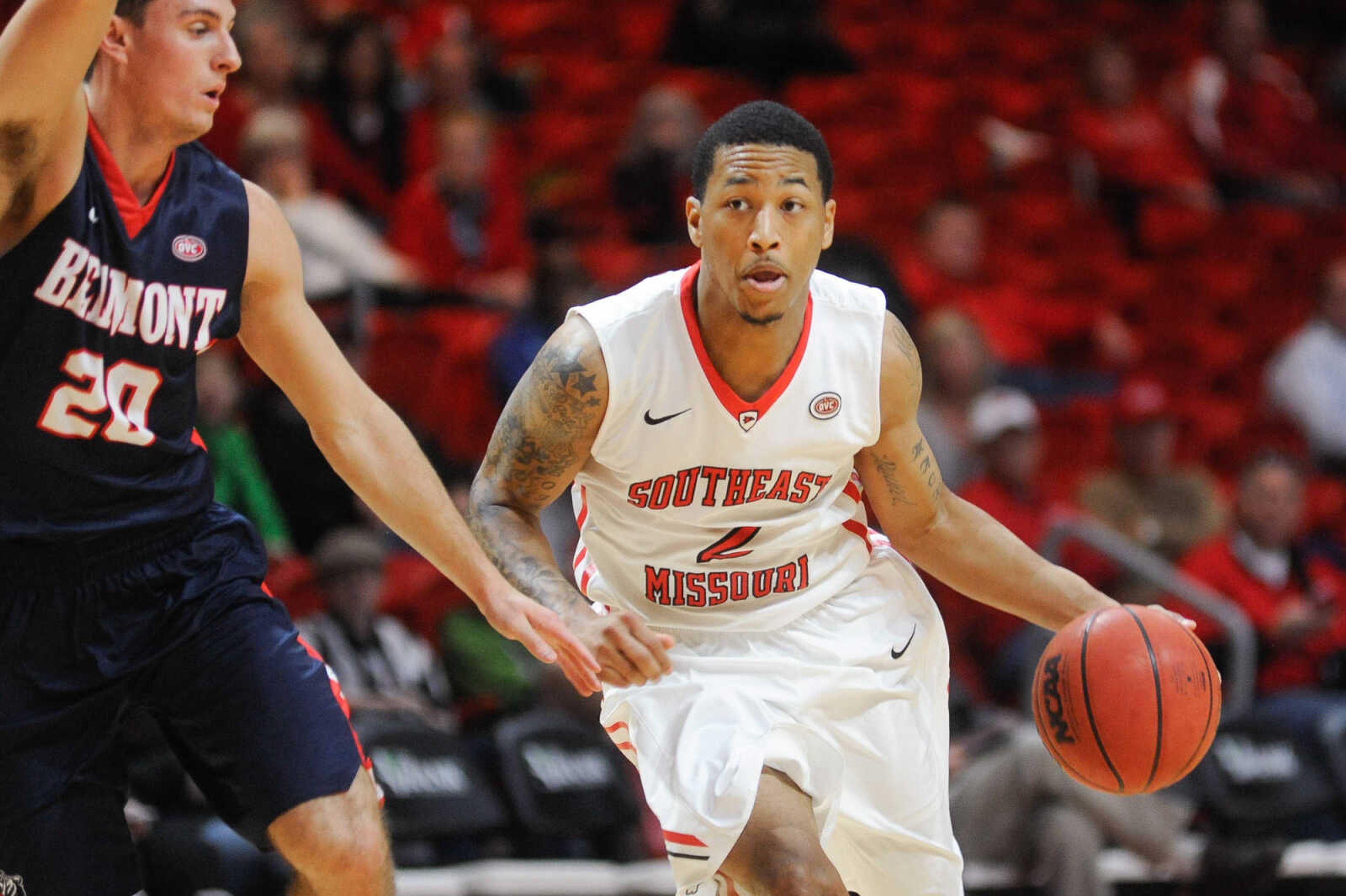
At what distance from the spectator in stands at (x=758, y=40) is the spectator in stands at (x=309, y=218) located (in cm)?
282

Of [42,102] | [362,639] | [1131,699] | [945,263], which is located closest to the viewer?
[42,102]

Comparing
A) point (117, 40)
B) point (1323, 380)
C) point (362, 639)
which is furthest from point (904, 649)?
point (1323, 380)

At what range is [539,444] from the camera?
3.84 metres

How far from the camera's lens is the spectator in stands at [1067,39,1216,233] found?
10062 millimetres

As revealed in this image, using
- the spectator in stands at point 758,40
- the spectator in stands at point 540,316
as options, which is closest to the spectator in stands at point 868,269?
the spectator in stands at point 540,316

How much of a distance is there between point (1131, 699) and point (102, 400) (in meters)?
2.35

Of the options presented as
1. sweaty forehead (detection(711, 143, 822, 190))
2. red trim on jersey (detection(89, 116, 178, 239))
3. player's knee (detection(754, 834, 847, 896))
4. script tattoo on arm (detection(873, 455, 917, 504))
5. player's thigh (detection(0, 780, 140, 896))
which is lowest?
Answer: player's thigh (detection(0, 780, 140, 896))

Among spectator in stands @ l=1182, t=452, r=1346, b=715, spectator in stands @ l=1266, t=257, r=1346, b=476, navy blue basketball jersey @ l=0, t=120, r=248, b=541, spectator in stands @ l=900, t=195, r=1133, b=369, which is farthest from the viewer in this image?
spectator in stands @ l=1266, t=257, r=1346, b=476

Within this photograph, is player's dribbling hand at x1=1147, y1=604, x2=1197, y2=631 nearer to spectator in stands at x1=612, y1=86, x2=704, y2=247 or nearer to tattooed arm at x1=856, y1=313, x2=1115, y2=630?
tattooed arm at x1=856, y1=313, x2=1115, y2=630

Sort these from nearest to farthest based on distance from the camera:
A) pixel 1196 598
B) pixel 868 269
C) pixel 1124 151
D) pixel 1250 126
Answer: pixel 1196 598, pixel 868 269, pixel 1124 151, pixel 1250 126

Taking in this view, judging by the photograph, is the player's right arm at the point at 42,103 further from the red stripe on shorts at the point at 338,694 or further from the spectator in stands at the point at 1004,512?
the spectator in stands at the point at 1004,512

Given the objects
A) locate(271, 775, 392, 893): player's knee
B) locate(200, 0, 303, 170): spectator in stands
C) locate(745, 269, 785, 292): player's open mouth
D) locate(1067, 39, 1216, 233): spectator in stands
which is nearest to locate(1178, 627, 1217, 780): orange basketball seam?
locate(745, 269, 785, 292): player's open mouth

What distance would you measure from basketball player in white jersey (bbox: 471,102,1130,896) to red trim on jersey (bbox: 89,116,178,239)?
92cm

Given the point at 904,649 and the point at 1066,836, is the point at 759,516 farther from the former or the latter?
the point at 1066,836
